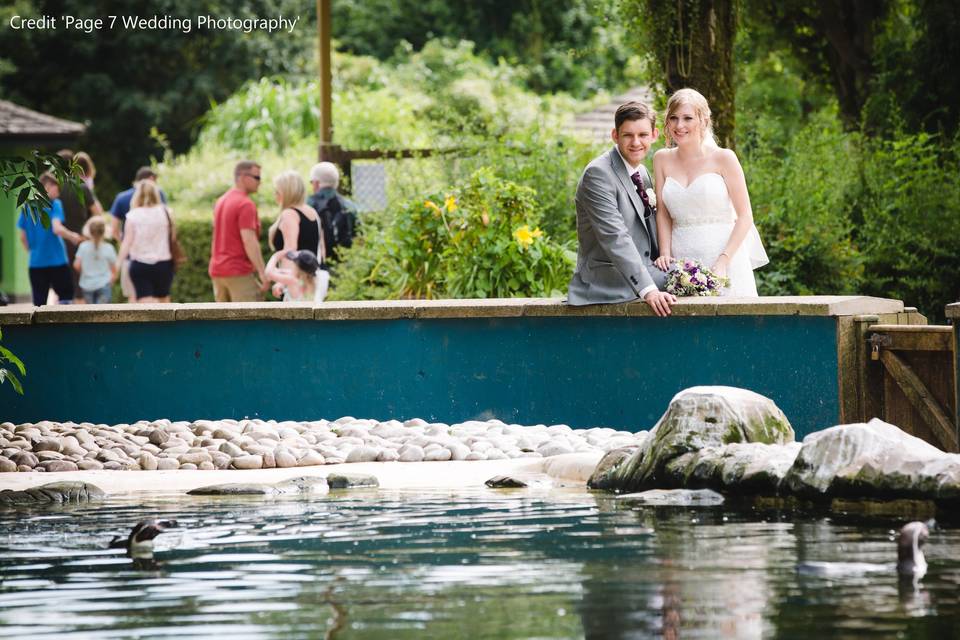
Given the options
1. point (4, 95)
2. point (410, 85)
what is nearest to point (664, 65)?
point (410, 85)

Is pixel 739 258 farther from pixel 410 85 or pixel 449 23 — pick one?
pixel 449 23

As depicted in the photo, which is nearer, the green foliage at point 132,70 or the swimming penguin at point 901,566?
the swimming penguin at point 901,566

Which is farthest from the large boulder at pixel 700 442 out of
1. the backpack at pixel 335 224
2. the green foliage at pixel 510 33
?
the green foliage at pixel 510 33

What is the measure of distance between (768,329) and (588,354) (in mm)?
1158

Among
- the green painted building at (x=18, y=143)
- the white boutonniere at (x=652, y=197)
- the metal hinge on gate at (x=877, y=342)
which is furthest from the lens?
the green painted building at (x=18, y=143)

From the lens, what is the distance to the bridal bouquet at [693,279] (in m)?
9.45

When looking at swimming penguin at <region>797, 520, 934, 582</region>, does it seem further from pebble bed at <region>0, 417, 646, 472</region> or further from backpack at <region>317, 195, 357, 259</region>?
backpack at <region>317, 195, 357, 259</region>

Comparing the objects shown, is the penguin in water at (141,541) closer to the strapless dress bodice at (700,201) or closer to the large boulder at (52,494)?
the large boulder at (52,494)

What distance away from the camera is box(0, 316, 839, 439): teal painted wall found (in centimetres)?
961

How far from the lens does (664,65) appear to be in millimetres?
13555

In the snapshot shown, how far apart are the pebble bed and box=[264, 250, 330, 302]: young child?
3.28 metres

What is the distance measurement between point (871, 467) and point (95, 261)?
1098 cm

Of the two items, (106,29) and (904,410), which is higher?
(106,29)

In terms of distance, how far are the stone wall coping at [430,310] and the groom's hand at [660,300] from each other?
13 cm
